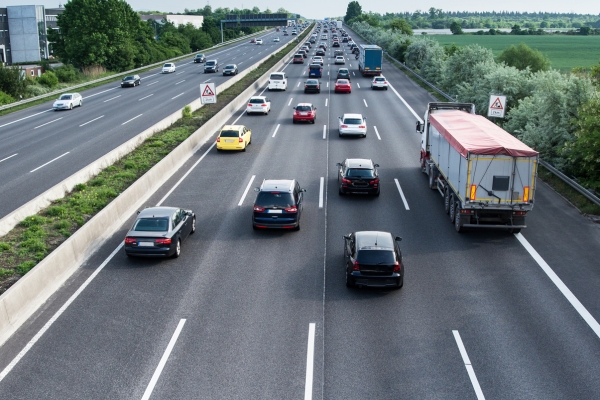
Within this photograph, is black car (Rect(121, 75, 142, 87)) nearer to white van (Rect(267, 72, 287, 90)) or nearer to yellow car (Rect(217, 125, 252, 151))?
white van (Rect(267, 72, 287, 90))

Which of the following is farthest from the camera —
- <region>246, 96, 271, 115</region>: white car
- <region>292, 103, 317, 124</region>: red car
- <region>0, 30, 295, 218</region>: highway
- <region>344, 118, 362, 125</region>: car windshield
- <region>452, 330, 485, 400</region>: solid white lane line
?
<region>246, 96, 271, 115</region>: white car

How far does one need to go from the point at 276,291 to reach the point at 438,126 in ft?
39.5

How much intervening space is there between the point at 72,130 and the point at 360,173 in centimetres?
2451

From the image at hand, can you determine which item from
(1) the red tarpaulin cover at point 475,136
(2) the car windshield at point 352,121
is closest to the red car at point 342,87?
(2) the car windshield at point 352,121

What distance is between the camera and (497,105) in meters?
33.5

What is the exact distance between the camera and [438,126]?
82.7ft

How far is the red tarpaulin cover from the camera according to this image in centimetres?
1955

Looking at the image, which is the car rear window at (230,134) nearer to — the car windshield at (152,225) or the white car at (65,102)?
the car windshield at (152,225)

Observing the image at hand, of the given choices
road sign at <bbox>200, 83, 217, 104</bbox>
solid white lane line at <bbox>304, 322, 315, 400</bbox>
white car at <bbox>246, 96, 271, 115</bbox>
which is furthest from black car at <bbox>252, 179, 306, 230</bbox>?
white car at <bbox>246, 96, 271, 115</bbox>

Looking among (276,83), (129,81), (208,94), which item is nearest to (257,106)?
(208,94)

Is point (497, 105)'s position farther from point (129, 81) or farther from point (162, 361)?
point (129, 81)

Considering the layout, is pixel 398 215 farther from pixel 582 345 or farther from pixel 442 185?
pixel 582 345

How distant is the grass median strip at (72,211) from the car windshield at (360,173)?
922cm

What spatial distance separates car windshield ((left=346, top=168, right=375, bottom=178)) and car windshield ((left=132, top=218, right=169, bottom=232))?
8.80 metres
